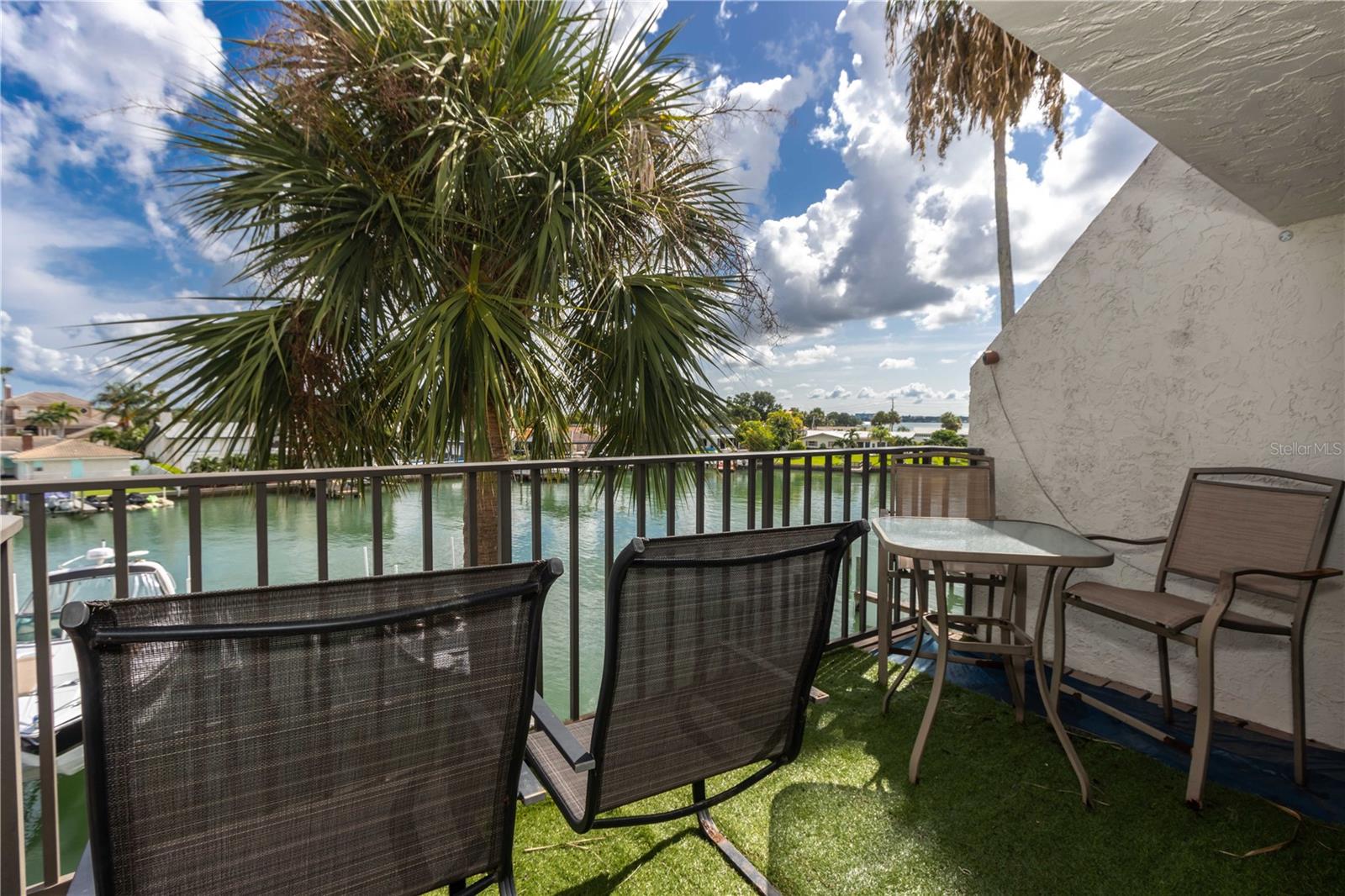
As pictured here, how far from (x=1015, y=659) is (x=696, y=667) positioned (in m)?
1.80

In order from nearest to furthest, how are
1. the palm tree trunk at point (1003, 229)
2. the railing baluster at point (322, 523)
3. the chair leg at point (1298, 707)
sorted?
the railing baluster at point (322, 523), the chair leg at point (1298, 707), the palm tree trunk at point (1003, 229)

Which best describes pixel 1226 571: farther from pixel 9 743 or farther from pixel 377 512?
pixel 9 743

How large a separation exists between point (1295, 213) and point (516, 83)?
14.5 feet

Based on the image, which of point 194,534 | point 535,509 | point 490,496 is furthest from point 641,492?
point 490,496

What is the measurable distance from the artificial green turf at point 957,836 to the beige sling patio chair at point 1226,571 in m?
0.22

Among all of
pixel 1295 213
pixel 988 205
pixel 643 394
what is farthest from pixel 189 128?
pixel 988 205

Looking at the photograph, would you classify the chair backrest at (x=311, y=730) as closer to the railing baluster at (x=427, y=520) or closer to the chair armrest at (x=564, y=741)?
the chair armrest at (x=564, y=741)

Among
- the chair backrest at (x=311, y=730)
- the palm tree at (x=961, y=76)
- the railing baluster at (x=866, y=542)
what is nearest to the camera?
the chair backrest at (x=311, y=730)

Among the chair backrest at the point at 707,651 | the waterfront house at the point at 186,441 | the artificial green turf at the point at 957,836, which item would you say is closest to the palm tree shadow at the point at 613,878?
the artificial green turf at the point at 957,836

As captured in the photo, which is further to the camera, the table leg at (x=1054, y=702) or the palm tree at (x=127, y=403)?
the palm tree at (x=127, y=403)

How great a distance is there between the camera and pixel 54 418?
18.1 feet

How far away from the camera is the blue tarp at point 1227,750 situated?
1954 mm

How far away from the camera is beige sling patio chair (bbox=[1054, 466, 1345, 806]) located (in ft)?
6.23

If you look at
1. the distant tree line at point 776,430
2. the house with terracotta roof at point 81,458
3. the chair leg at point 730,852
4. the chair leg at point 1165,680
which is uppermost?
the distant tree line at point 776,430
